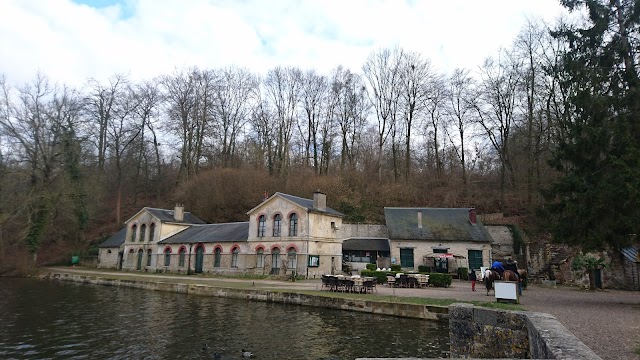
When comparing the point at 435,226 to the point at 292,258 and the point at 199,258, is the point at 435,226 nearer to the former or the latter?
the point at 292,258

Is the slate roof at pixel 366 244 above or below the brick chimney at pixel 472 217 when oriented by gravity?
below

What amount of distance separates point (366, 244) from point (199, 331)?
20514mm

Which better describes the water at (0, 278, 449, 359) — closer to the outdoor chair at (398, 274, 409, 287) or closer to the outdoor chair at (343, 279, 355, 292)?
the outdoor chair at (343, 279, 355, 292)

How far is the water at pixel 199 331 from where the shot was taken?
9438 mm

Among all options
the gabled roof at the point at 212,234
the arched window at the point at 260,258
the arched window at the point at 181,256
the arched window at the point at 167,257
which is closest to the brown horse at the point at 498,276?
the arched window at the point at 260,258

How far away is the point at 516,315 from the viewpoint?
7.53m

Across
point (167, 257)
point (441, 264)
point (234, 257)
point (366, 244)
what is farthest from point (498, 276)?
point (167, 257)

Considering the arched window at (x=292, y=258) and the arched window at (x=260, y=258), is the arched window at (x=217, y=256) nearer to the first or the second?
the arched window at (x=260, y=258)

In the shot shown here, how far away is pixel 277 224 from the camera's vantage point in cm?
Answer: 2714

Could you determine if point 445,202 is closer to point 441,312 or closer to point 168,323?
point 441,312

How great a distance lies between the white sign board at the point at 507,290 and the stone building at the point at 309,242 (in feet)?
49.7

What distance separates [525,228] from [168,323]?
1114 inches

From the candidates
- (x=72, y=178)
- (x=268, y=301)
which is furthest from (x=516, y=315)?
(x=72, y=178)

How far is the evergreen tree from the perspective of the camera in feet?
37.0
